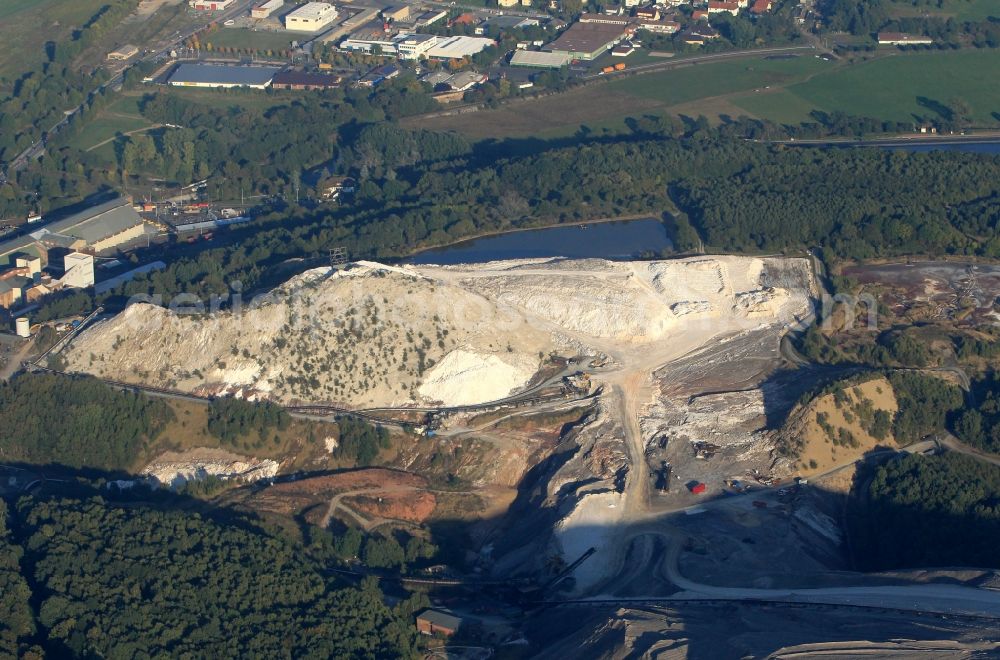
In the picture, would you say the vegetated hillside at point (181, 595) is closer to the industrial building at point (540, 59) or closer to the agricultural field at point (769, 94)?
the agricultural field at point (769, 94)

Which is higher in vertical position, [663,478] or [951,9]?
[663,478]

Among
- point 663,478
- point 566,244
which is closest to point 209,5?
point 566,244

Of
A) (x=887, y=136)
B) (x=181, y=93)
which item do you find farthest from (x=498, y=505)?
(x=181, y=93)

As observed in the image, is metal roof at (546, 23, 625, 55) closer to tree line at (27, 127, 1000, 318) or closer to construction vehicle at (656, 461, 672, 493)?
tree line at (27, 127, 1000, 318)

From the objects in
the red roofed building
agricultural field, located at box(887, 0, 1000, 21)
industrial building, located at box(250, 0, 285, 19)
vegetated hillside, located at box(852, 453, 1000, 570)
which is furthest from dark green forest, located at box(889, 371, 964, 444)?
industrial building, located at box(250, 0, 285, 19)

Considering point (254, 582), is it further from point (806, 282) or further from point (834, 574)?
point (806, 282)

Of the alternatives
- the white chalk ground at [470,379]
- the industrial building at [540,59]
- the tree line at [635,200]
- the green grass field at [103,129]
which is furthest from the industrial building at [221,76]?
the white chalk ground at [470,379]

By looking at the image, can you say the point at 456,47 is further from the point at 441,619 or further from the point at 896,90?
the point at 441,619
